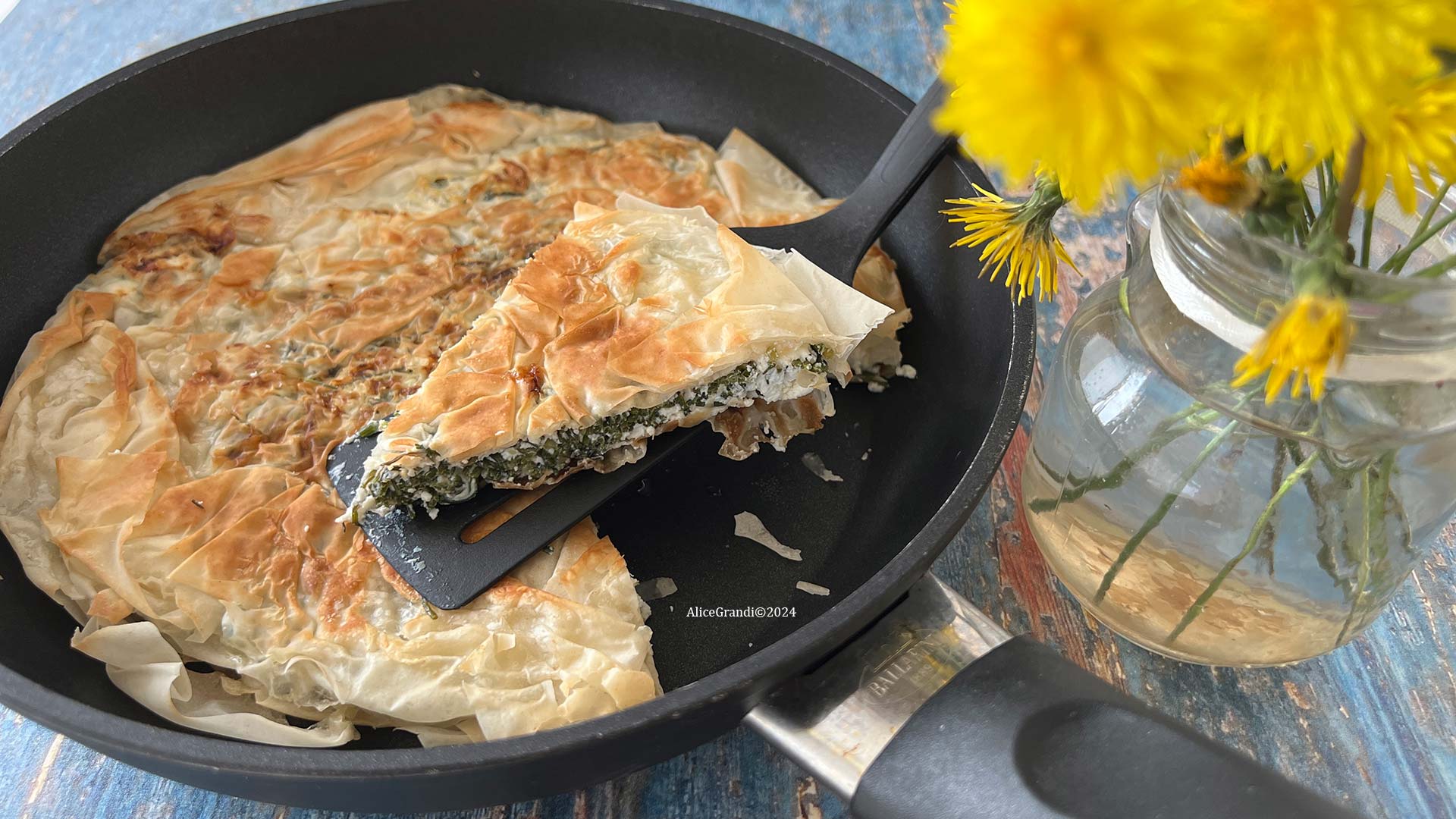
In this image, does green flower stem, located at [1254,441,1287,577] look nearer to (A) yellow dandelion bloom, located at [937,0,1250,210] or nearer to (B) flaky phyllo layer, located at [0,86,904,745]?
(A) yellow dandelion bloom, located at [937,0,1250,210]

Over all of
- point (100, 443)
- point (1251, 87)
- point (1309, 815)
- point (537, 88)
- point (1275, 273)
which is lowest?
point (100, 443)

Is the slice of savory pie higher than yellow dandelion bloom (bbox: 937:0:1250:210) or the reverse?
the reverse

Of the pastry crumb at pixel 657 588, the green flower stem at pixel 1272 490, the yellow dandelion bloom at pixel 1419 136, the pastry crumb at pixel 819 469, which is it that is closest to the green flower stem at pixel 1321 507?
the green flower stem at pixel 1272 490

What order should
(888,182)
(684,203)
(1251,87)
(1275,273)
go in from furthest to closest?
(684,203) < (888,182) < (1275,273) < (1251,87)

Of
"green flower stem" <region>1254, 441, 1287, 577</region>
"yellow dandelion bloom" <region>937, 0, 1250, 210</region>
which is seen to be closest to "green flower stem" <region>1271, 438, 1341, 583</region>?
"green flower stem" <region>1254, 441, 1287, 577</region>

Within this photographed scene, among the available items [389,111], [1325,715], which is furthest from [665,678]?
[389,111]

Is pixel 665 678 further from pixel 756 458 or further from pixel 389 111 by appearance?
pixel 389 111

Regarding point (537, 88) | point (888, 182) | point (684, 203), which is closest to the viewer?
point (888, 182)
